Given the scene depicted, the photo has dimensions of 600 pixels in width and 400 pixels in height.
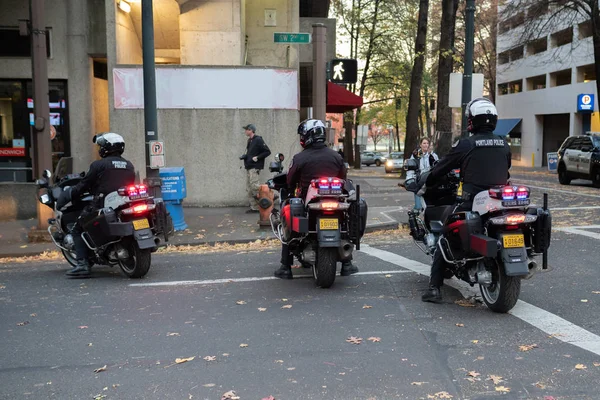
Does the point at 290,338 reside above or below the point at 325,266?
below

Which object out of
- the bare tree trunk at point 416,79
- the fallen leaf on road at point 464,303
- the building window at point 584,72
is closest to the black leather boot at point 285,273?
the fallen leaf on road at point 464,303

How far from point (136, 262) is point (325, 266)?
2.36 meters

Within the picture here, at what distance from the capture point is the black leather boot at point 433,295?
245 inches

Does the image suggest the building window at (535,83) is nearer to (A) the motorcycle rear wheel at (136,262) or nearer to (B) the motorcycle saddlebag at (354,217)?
(B) the motorcycle saddlebag at (354,217)

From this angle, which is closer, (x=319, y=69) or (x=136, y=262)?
(x=136, y=262)

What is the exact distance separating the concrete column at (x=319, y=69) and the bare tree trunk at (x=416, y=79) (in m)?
13.7

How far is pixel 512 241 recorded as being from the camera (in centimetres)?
546

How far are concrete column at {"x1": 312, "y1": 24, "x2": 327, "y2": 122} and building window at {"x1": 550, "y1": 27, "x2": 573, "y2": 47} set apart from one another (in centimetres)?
3805

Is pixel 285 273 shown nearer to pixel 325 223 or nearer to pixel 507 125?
pixel 325 223

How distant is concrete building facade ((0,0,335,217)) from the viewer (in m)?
14.6

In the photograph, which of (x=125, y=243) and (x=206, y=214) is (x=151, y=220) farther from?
(x=206, y=214)

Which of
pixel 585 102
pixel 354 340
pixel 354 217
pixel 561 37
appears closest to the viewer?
pixel 354 340

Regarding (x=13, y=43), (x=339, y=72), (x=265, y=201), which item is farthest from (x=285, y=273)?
(x=13, y=43)

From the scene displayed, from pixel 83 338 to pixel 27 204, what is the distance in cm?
885
